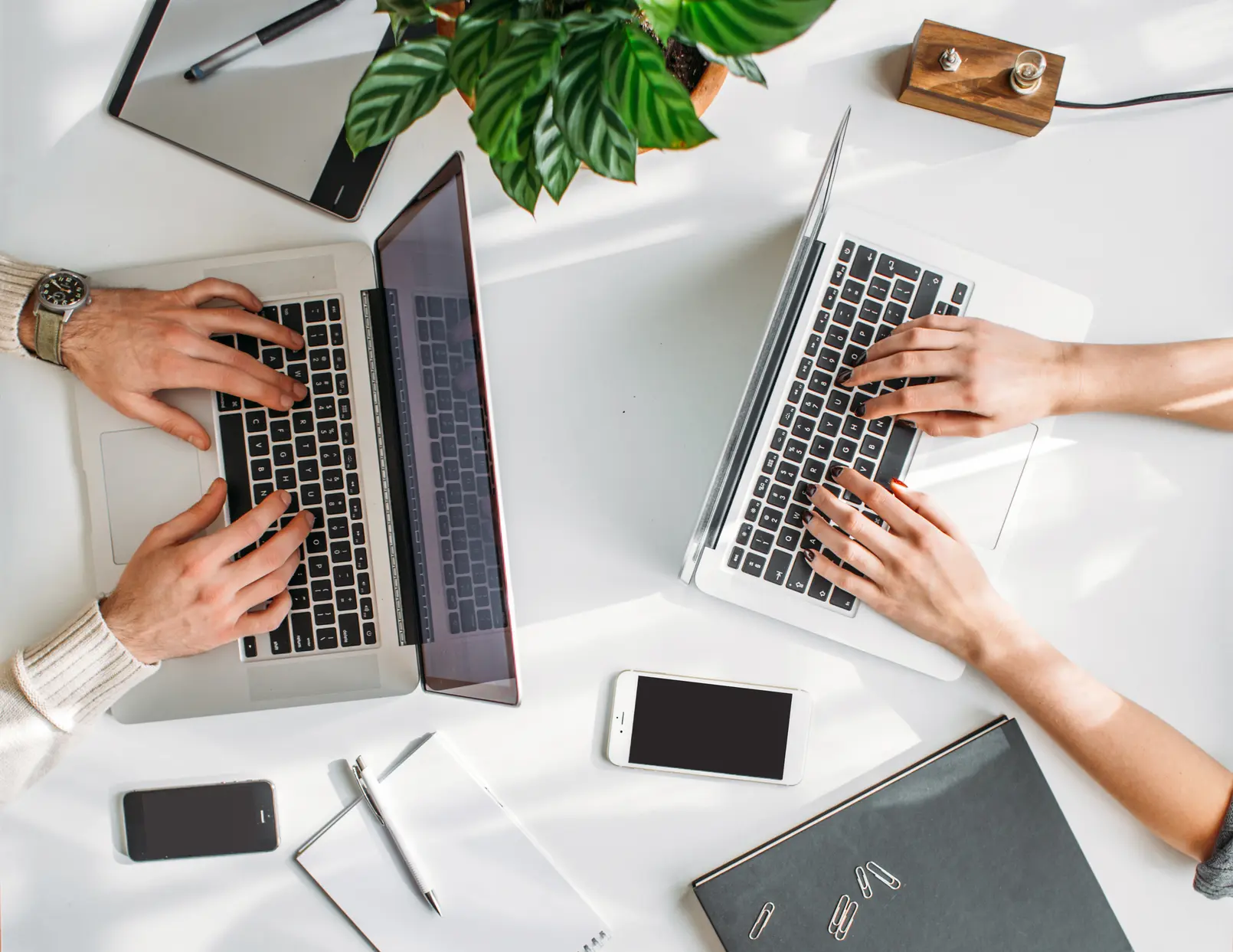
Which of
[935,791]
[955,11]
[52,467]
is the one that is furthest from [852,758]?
[52,467]

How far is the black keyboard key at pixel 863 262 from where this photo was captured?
3.27 feet

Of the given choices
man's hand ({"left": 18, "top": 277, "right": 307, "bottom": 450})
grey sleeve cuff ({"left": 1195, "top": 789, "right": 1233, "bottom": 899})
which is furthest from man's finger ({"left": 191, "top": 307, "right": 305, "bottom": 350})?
grey sleeve cuff ({"left": 1195, "top": 789, "right": 1233, "bottom": 899})

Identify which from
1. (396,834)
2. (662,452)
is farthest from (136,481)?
(662,452)

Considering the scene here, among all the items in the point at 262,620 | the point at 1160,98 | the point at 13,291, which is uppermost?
the point at 1160,98

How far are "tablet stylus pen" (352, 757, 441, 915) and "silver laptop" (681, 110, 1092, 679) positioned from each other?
0.45 metres

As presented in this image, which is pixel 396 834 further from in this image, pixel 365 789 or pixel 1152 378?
pixel 1152 378

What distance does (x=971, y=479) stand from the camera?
1011 millimetres

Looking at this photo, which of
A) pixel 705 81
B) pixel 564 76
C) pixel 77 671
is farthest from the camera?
pixel 77 671

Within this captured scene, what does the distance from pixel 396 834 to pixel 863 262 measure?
860 millimetres

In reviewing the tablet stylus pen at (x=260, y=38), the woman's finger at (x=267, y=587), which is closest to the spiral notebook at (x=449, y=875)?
the woman's finger at (x=267, y=587)

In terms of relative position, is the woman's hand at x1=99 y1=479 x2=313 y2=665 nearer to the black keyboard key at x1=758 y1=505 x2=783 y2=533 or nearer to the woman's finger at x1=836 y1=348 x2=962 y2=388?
the black keyboard key at x1=758 y1=505 x2=783 y2=533

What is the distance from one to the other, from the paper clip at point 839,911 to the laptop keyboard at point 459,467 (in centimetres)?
54

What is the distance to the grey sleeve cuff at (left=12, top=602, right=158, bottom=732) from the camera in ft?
3.17

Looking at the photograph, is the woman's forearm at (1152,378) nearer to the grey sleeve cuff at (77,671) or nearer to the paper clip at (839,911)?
the paper clip at (839,911)
